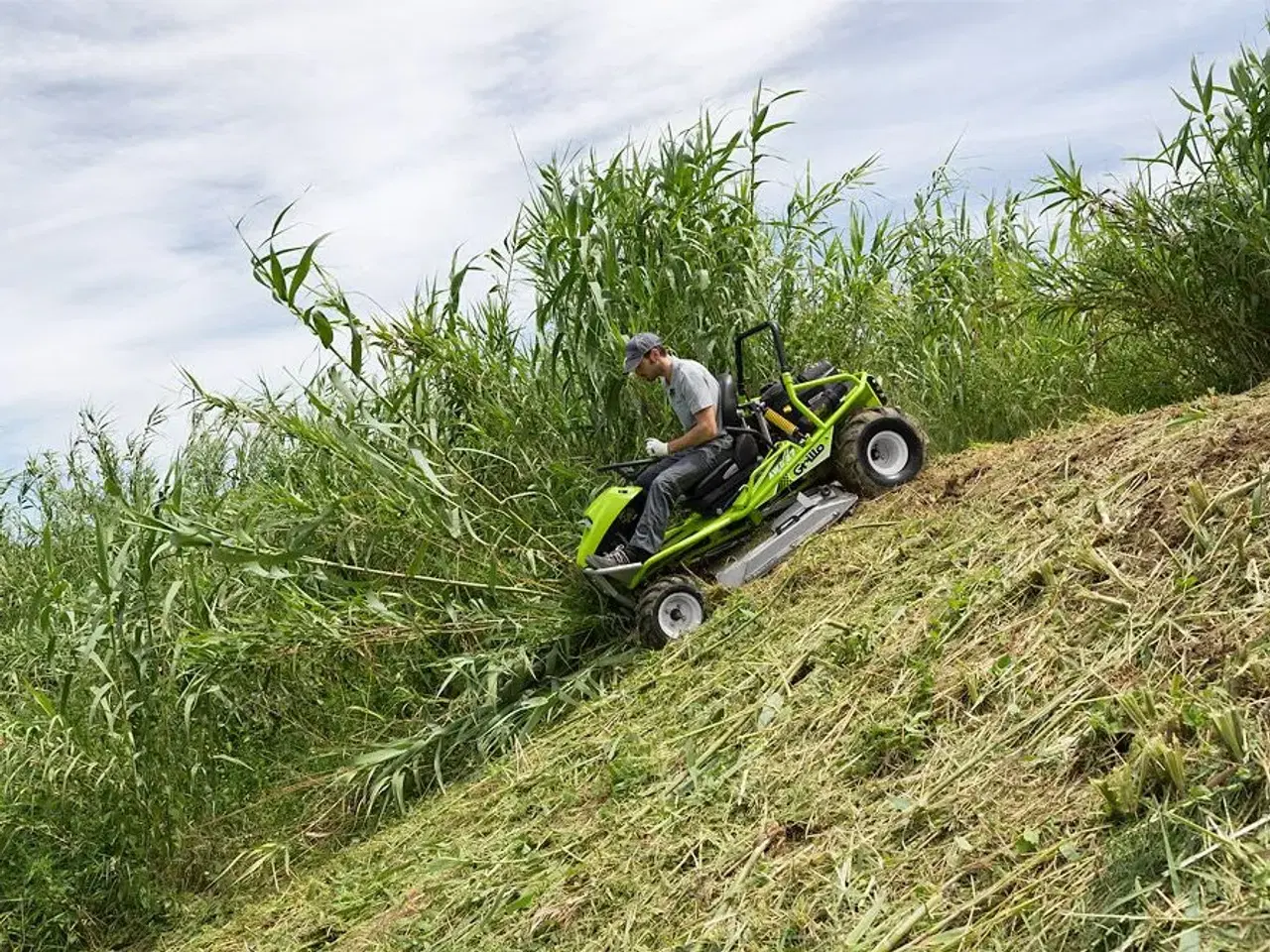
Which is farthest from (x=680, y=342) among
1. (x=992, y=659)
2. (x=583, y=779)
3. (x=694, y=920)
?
(x=694, y=920)

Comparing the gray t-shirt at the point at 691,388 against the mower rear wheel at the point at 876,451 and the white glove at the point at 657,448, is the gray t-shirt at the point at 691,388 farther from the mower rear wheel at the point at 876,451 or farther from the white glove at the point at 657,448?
the mower rear wheel at the point at 876,451

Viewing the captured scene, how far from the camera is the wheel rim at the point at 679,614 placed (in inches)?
226

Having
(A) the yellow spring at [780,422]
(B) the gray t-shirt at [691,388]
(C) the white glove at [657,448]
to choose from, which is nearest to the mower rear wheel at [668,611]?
(C) the white glove at [657,448]

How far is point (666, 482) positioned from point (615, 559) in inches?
18.8

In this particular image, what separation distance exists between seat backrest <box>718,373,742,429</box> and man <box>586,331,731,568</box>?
2.3 inches

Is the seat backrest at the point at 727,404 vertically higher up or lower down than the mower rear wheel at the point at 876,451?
higher up

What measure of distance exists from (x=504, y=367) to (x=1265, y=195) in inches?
157

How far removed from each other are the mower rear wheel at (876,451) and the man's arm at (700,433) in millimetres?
743

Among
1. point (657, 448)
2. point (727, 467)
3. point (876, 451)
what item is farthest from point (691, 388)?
point (876, 451)

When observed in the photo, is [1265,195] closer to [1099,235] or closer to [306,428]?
[1099,235]

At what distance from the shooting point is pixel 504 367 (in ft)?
22.8

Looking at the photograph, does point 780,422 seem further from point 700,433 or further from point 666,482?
point 666,482

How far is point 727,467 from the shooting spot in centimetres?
625

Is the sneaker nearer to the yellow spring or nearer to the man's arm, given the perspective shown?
the man's arm
